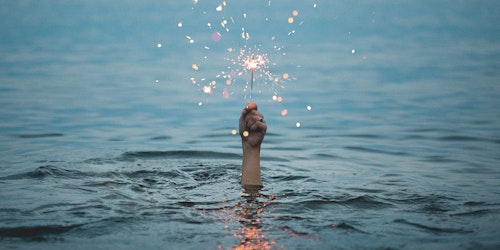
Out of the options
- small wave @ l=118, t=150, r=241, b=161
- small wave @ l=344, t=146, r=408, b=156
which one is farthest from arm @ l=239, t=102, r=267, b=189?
small wave @ l=344, t=146, r=408, b=156

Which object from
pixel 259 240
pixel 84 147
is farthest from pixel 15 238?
pixel 84 147

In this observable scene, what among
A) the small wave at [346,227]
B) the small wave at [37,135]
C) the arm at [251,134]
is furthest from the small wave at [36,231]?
the small wave at [37,135]

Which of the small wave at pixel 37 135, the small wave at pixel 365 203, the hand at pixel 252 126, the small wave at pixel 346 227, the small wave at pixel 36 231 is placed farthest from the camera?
the small wave at pixel 37 135

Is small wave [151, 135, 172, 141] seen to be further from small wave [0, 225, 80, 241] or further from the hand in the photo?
small wave [0, 225, 80, 241]

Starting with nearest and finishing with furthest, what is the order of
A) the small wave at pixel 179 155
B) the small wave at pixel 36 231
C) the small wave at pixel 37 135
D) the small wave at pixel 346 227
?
the small wave at pixel 36 231, the small wave at pixel 346 227, the small wave at pixel 179 155, the small wave at pixel 37 135

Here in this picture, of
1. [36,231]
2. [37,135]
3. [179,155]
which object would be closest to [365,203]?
[36,231]

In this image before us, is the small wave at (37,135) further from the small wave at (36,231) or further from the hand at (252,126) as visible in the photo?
the small wave at (36,231)

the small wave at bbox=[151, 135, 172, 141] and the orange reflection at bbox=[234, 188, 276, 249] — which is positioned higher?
the small wave at bbox=[151, 135, 172, 141]

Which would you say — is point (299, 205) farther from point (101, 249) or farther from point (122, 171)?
point (122, 171)

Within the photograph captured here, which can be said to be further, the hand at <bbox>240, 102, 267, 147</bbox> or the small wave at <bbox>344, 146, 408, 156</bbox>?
the small wave at <bbox>344, 146, 408, 156</bbox>

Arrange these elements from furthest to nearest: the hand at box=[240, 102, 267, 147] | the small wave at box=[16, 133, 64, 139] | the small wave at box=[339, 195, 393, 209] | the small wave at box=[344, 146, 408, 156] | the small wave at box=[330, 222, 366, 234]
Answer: the small wave at box=[16, 133, 64, 139] < the small wave at box=[344, 146, 408, 156] < the hand at box=[240, 102, 267, 147] < the small wave at box=[339, 195, 393, 209] < the small wave at box=[330, 222, 366, 234]
